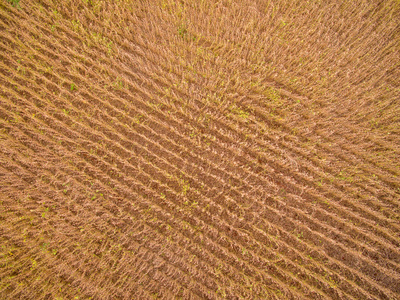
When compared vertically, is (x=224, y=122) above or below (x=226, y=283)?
above

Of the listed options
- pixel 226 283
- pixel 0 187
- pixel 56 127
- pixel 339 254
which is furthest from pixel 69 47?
pixel 339 254

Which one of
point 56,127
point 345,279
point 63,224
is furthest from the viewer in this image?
point 56,127

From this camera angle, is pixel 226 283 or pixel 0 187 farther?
pixel 0 187

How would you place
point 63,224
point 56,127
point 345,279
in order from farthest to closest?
1. point 56,127
2. point 63,224
3. point 345,279

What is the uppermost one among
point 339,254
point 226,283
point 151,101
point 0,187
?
point 151,101

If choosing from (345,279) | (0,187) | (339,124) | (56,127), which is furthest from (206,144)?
(0,187)

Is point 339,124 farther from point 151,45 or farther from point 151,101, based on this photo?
point 151,45
